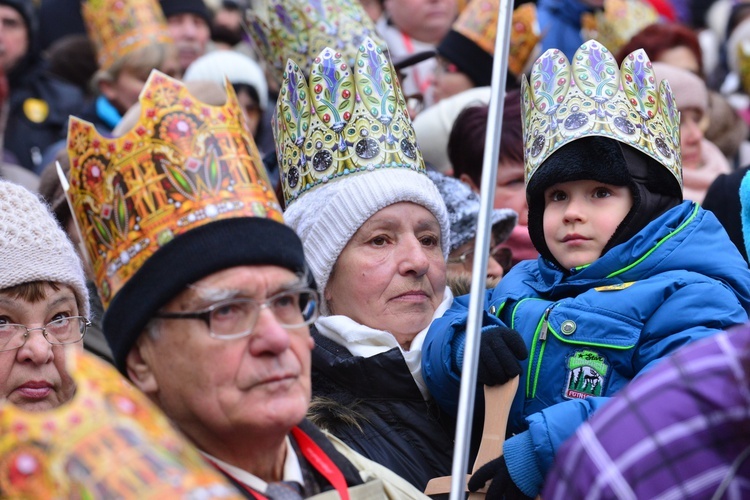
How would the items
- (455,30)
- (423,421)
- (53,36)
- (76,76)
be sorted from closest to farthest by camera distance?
(423,421) → (455,30) → (76,76) → (53,36)

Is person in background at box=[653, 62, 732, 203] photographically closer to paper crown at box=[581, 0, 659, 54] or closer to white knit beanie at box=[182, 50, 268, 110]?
paper crown at box=[581, 0, 659, 54]

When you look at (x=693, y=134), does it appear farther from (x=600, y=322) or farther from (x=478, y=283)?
(x=478, y=283)

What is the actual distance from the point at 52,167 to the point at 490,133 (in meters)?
2.59

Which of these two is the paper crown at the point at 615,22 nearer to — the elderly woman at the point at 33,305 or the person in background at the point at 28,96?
the person in background at the point at 28,96

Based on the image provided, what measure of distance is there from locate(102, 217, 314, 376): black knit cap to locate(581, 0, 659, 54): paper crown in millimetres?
4988

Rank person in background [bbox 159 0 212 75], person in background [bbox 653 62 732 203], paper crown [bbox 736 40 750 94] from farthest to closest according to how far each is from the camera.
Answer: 1. paper crown [bbox 736 40 750 94]
2. person in background [bbox 159 0 212 75]
3. person in background [bbox 653 62 732 203]

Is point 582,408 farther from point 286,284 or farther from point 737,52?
point 737,52

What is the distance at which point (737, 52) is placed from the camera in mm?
8695

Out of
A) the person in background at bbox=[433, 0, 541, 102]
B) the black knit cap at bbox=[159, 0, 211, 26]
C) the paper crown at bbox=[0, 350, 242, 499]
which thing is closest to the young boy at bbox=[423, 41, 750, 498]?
the paper crown at bbox=[0, 350, 242, 499]

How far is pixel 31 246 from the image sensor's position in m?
4.00

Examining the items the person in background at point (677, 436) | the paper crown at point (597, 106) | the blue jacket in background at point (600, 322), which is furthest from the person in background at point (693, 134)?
the person in background at point (677, 436)

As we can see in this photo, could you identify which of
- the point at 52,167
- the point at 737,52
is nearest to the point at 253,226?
the point at 52,167

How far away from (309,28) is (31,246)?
212 centimetres

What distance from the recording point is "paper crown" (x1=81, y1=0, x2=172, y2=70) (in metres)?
7.35
